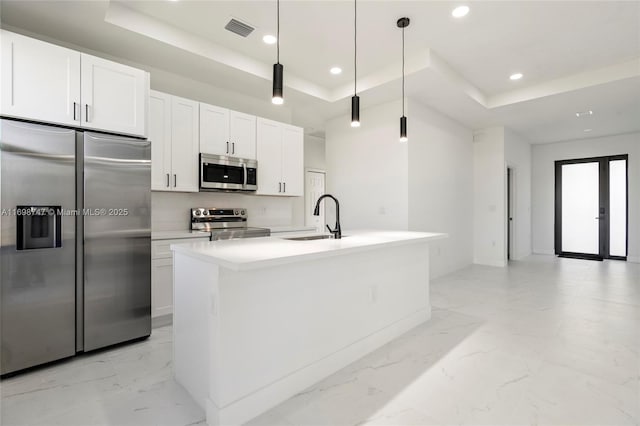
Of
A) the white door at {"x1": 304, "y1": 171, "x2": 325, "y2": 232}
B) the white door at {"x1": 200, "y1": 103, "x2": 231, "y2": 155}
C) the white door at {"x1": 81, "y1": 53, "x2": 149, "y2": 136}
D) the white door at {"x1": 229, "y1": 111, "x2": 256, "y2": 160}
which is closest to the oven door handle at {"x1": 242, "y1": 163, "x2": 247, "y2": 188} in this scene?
the white door at {"x1": 229, "y1": 111, "x2": 256, "y2": 160}

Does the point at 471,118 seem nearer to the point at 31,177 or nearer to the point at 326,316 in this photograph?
the point at 326,316

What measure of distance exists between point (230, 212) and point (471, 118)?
4.44 m

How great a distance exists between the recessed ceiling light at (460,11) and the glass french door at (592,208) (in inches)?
252

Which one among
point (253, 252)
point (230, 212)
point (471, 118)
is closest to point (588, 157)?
point (471, 118)

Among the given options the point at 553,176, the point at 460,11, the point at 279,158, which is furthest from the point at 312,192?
the point at 553,176

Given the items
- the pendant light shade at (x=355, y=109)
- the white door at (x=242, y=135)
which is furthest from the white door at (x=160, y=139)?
the pendant light shade at (x=355, y=109)

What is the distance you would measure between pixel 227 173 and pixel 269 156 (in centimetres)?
73

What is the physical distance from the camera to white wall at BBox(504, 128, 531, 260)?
6.45m

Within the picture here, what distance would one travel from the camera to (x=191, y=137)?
11.3ft

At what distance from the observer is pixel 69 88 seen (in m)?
2.31

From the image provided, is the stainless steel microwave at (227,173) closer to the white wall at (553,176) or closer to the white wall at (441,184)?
the white wall at (441,184)

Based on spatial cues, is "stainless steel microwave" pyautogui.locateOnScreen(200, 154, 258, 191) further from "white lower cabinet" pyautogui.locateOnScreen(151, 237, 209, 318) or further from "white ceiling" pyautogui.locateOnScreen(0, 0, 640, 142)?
"white ceiling" pyautogui.locateOnScreen(0, 0, 640, 142)

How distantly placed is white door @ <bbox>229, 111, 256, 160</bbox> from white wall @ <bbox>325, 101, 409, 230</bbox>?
1789 mm

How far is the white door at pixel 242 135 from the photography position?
3.81 metres
